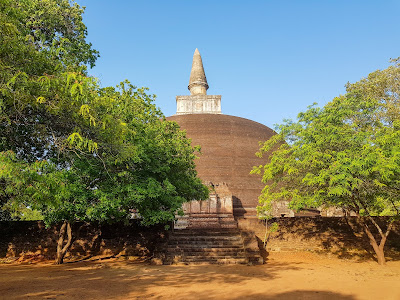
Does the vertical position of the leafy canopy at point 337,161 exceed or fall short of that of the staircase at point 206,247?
it exceeds it

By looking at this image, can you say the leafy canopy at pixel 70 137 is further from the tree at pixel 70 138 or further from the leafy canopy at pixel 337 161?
the leafy canopy at pixel 337 161

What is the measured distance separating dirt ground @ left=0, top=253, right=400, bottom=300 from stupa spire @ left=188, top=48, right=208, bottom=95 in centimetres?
2718

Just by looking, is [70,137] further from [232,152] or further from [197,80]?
[197,80]

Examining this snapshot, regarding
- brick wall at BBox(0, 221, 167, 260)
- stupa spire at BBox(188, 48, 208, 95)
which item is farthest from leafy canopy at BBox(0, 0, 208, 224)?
stupa spire at BBox(188, 48, 208, 95)

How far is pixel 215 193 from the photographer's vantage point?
18.5 metres

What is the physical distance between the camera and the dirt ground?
287 inches

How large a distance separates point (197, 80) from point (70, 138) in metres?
31.9

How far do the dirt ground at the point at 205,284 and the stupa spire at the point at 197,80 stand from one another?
27177 millimetres

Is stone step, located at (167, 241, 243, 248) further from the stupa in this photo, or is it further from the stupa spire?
the stupa spire

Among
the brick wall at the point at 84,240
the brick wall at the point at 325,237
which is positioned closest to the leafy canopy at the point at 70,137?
the brick wall at the point at 84,240

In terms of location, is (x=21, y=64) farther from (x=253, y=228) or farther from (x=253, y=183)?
(x=253, y=183)

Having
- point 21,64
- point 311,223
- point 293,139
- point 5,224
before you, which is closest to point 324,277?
point 293,139

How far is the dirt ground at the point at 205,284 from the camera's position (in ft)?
23.9

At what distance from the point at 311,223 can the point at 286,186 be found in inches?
156
